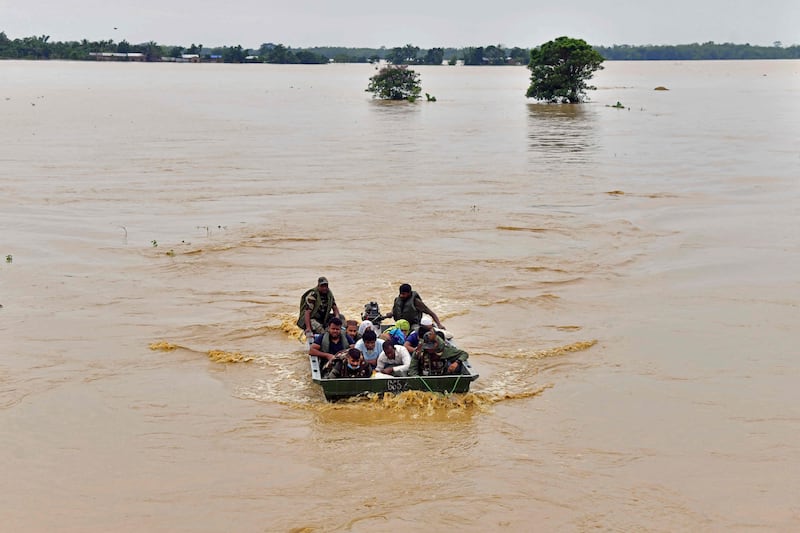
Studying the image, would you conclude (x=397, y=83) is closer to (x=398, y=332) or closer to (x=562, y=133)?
(x=562, y=133)

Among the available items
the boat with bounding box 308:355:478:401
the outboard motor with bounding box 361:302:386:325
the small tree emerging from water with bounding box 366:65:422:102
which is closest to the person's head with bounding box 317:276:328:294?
the outboard motor with bounding box 361:302:386:325

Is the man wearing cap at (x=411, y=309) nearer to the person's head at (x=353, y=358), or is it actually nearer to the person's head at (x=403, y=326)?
the person's head at (x=403, y=326)

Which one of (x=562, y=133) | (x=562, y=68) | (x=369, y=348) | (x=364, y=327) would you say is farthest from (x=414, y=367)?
(x=562, y=68)

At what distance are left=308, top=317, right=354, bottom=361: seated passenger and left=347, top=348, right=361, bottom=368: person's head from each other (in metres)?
0.64

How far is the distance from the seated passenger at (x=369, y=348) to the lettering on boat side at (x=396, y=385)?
515 millimetres

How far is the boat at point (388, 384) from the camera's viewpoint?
12492 mm

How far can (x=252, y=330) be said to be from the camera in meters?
16.4

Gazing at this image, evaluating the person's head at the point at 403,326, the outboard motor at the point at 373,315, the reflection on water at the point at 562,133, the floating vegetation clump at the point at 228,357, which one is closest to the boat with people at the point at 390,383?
the person's head at the point at 403,326

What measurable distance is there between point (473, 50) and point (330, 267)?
173m

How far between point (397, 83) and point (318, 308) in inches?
2304

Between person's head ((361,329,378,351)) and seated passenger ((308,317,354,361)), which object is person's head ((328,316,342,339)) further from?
person's head ((361,329,378,351))

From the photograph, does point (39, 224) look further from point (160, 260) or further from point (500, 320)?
point (500, 320)

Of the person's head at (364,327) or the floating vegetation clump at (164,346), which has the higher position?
the person's head at (364,327)

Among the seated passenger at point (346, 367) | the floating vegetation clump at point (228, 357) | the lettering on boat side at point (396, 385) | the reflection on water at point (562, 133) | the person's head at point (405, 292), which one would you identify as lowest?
the floating vegetation clump at point (228, 357)
